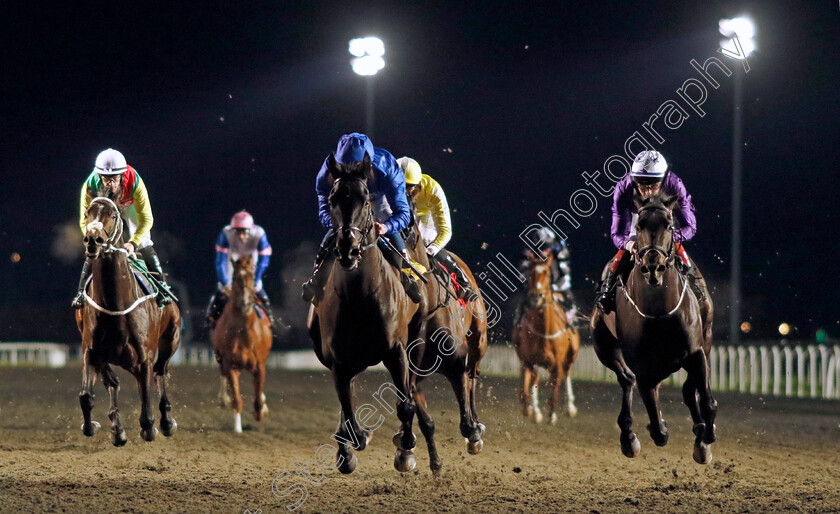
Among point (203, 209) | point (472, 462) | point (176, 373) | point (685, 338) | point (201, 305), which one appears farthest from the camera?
point (201, 305)

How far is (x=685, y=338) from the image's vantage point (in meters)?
7.22

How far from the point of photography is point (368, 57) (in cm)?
1491

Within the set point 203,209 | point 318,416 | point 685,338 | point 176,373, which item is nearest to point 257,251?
point 318,416

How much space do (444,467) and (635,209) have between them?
3330 mm

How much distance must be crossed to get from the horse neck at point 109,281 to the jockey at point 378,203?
184cm

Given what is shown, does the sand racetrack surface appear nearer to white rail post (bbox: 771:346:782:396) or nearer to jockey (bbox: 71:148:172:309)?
white rail post (bbox: 771:346:782:396)

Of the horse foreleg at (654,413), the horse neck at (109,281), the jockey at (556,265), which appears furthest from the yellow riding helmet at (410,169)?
the jockey at (556,265)

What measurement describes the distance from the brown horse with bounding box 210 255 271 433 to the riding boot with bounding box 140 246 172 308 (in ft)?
11.8

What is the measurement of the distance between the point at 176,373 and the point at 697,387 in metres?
19.3

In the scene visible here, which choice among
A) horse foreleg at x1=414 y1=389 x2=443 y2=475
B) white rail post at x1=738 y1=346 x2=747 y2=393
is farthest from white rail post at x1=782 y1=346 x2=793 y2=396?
horse foreleg at x1=414 y1=389 x2=443 y2=475

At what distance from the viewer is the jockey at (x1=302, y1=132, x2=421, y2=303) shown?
259 inches

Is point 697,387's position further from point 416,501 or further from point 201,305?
point 201,305

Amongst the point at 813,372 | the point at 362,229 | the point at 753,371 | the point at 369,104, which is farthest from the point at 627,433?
the point at 753,371

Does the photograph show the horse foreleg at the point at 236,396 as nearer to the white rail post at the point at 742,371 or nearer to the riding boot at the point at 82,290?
the riding boot at the point at 82,290
